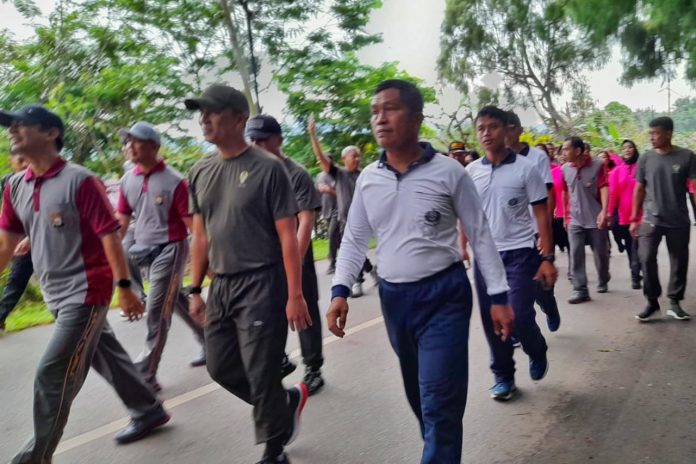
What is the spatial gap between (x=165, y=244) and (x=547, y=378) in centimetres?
299

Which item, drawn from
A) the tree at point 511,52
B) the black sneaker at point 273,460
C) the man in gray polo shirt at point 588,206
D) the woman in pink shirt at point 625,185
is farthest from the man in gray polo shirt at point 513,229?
the tree at point 511,52

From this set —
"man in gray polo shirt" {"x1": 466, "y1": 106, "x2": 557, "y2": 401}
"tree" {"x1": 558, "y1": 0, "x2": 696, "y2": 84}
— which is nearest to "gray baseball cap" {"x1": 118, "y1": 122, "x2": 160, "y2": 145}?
"man in gray polo shirt" {"x1": 466, "y1": 106, "x2": 557, "y2": 401}

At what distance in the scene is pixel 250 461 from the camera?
350cm

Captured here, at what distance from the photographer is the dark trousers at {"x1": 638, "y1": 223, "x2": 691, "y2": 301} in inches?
239

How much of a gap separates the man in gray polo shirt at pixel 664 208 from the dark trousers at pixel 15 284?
19.2ft

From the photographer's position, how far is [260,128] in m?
4.40

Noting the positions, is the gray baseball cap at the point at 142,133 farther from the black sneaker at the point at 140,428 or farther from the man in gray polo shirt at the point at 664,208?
the man in gray polo shirt at the point at 664,208

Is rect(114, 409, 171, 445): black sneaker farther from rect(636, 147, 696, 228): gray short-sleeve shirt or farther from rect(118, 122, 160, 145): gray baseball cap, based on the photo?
rect(636, 147, 696, 228): gray short-sleeve shirt

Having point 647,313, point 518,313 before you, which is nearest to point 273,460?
point 518,313

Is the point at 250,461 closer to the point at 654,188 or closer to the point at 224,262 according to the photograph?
the point at 224,262

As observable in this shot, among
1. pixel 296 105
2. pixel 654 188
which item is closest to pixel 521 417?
pixel 654 188

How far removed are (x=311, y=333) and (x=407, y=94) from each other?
232cm

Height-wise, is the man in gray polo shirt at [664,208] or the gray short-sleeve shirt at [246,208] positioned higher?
the gray short-sleeve shirt at [246,208]

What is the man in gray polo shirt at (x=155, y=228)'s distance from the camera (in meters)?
4.65
